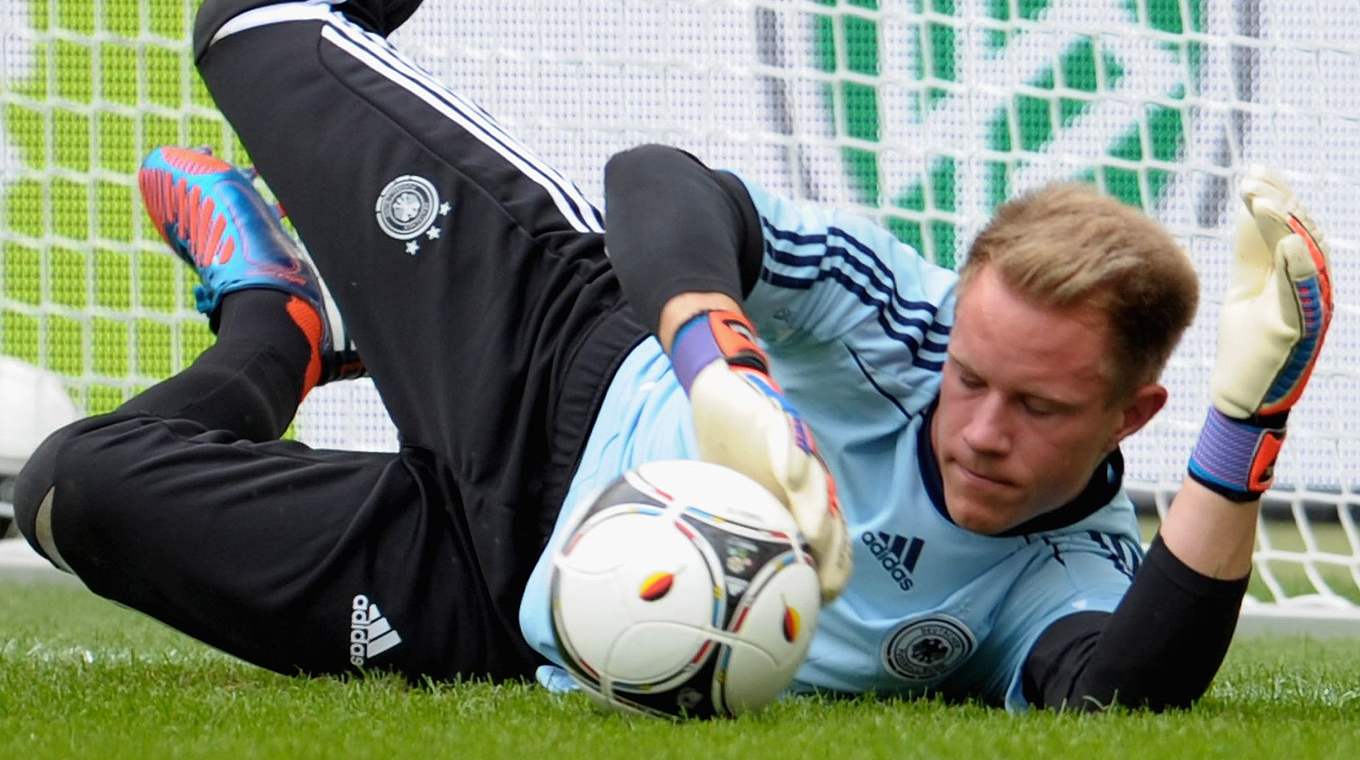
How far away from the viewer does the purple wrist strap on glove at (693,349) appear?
93.3 inches

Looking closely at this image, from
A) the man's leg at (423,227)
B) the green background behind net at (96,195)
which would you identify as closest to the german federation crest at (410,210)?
the man's leg at (423,227)

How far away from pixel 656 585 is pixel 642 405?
Answer: 87 cm

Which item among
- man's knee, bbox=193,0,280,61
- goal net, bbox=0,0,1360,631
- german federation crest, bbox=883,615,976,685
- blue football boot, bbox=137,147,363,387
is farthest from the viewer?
goal net, bbox=0,0,1360,631

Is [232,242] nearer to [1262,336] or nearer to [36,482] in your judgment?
[36,482]

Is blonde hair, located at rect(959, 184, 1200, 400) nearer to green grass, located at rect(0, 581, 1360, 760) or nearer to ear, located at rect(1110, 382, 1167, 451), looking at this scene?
ear, located at rect(1110, 382, 1167, 451)

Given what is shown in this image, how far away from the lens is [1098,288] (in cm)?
254

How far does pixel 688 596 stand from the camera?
219cm

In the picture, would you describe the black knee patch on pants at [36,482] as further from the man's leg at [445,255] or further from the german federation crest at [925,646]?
the german federation crest at [925,646]

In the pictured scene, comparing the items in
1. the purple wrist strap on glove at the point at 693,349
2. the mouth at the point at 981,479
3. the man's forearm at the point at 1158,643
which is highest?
the purple wrist strap on glove at the point at 693,349

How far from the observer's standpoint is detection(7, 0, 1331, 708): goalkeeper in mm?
2475

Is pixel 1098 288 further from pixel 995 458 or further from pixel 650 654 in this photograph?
pixel 650 654

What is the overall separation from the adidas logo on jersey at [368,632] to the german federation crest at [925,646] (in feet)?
2.77

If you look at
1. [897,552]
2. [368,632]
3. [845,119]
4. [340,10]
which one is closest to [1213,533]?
[897,552]

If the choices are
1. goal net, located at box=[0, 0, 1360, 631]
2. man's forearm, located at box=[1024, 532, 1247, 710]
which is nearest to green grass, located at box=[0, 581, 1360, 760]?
man's forearm, located at box=[1024, 532, 1247, 710]
